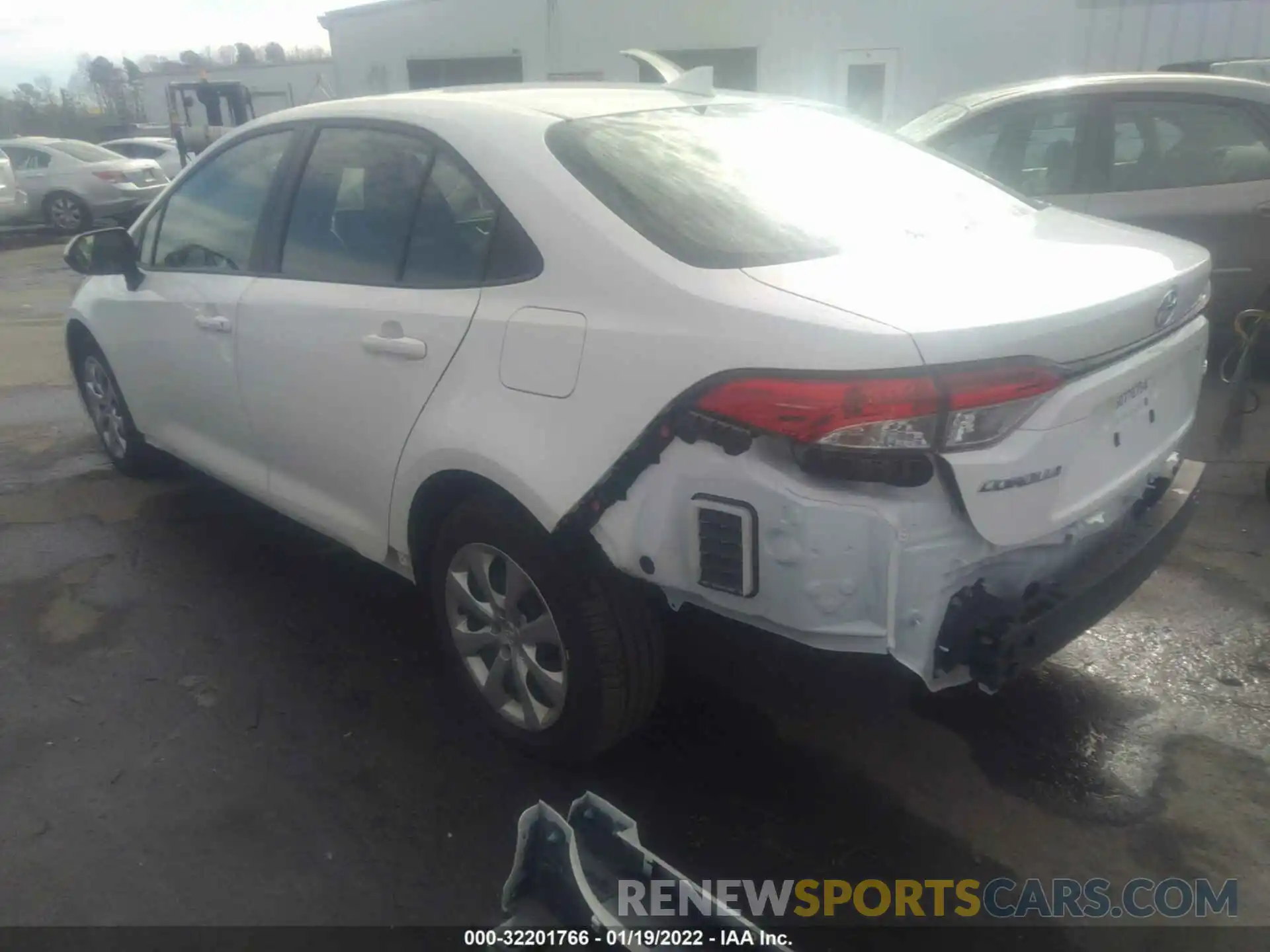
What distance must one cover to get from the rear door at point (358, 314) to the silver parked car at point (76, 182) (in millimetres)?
15151

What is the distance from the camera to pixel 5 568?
13.3 ft

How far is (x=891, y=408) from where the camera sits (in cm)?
192

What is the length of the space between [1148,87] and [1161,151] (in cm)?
35

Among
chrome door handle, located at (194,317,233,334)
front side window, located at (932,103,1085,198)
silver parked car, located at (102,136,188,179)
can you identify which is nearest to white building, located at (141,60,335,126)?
silver parked car, located at (102,136,188,179)

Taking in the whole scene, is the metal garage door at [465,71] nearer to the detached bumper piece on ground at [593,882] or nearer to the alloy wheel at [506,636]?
the alloy wheel at [506,636]

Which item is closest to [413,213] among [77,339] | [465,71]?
[77,339]

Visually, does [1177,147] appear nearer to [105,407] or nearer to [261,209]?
[261,209]

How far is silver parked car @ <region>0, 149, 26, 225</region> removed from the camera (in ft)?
48.5

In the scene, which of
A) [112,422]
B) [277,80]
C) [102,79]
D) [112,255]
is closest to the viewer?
[112,255]

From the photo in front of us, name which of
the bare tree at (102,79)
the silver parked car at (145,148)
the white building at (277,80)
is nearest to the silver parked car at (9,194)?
the silver parked car at (145,148)

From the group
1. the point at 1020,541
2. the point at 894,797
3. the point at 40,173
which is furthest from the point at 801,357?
the point at 40,173

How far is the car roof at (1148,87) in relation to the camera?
5414 mm

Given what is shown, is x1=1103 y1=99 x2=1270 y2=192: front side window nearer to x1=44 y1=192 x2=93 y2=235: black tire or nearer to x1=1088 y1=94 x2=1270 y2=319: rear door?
x1=1088 y1=94 x2=1270 y2=319: rear door

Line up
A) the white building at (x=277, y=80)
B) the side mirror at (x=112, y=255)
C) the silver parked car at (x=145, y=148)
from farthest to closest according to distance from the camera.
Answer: the white building at (x=277, y=80) → the silver parked car at (x=145, y=148) → the side mirror at (x=112, y=255)
